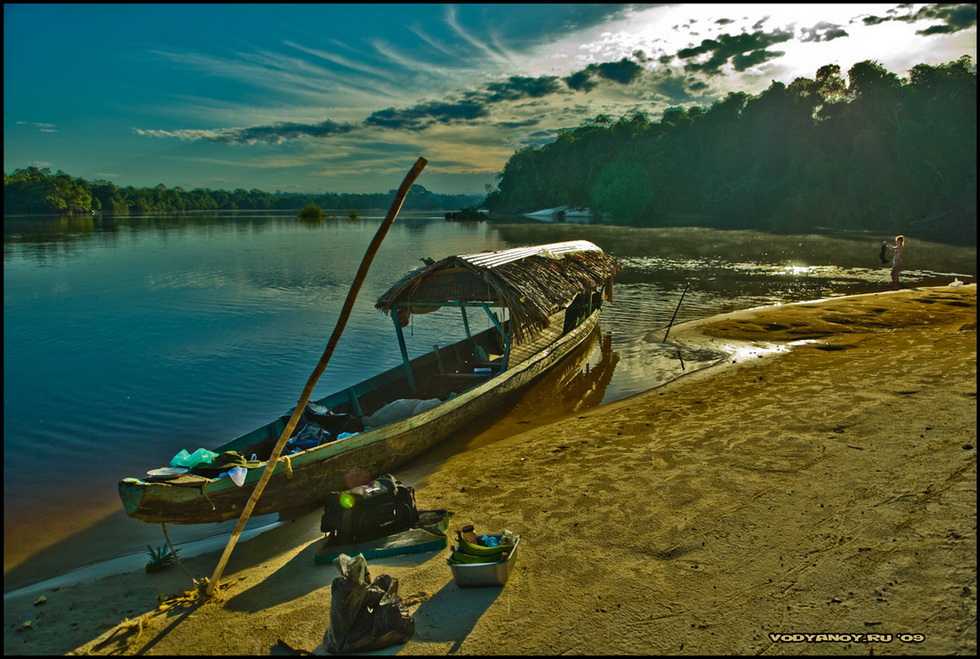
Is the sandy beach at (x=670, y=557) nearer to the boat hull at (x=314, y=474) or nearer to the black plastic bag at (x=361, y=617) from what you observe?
the black plastic bag at (x=361, y=617)

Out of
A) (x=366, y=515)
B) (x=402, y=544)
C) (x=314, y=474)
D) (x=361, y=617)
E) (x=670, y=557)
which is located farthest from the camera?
(x=314, y=474)

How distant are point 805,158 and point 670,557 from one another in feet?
255

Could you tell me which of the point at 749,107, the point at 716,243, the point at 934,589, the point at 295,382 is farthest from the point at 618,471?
the point at 749,107

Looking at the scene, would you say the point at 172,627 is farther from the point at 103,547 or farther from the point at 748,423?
the point at 748,423

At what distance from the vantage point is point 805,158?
69.2m

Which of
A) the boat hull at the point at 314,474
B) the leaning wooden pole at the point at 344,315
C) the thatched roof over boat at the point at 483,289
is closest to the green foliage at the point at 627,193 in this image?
the thatched roof over boat at the point at 483,289

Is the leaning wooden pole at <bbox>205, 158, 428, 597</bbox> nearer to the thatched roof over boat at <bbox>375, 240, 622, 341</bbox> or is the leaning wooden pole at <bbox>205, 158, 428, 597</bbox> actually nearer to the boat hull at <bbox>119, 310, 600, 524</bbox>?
the boat hull at <bbox>119, 310, 600, 524</bbox>

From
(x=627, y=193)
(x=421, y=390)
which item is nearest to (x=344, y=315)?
(x=421, y=390)

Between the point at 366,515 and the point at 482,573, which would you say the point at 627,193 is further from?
the point at 482,573

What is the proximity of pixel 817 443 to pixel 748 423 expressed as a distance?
1023 mm

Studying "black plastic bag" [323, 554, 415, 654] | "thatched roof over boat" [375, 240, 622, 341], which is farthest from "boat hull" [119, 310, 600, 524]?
"black plastic bag" [323, 554, 415, 654]

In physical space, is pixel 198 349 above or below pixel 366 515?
below

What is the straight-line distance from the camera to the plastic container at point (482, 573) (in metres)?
4.37

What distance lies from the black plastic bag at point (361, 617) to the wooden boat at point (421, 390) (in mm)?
2198
